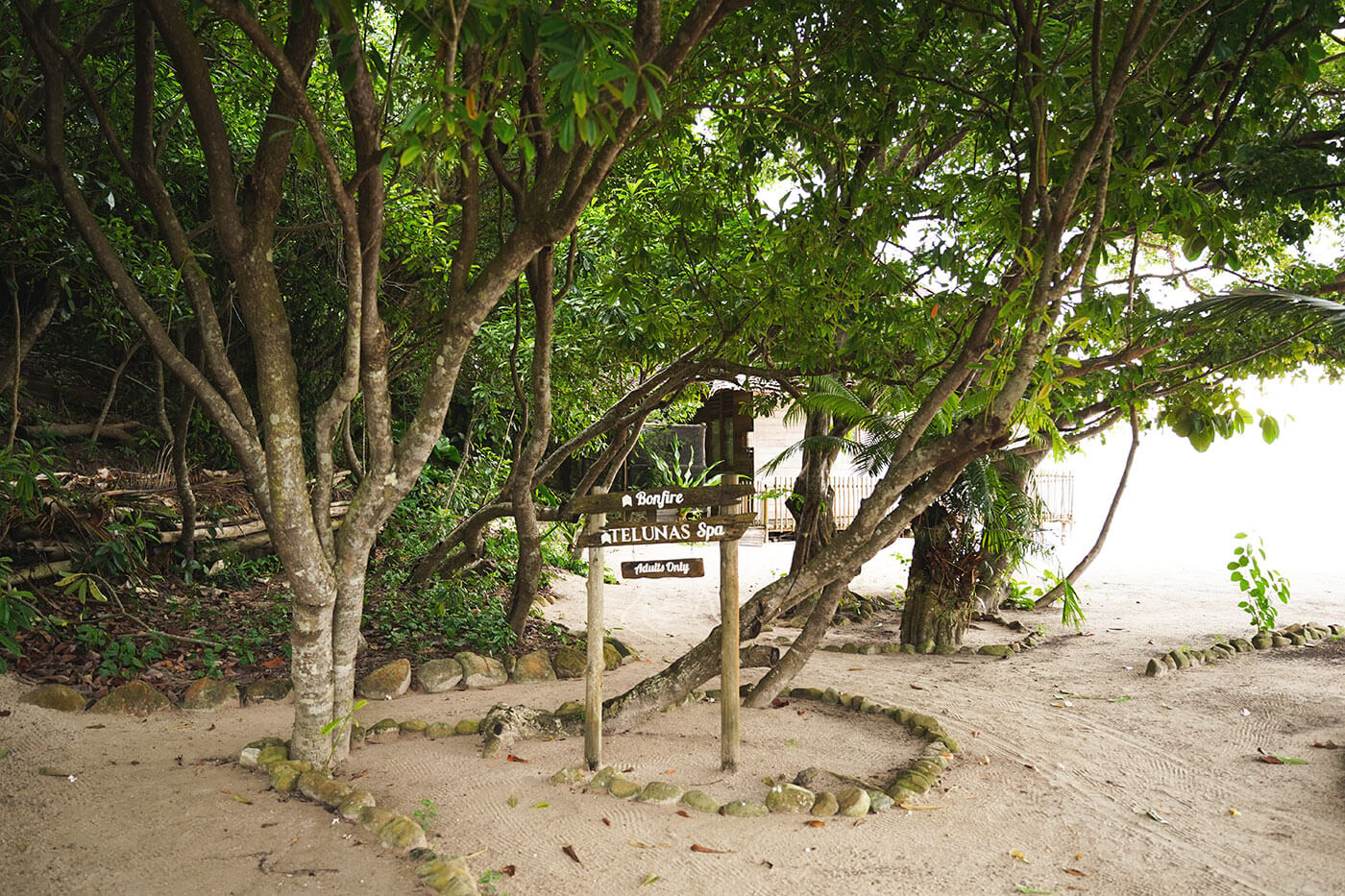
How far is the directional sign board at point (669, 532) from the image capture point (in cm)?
434

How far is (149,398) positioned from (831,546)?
23.4ft

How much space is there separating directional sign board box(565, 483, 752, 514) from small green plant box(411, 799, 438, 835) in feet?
5.01

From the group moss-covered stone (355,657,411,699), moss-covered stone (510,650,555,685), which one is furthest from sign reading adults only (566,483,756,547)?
moss-covered stone (510,650,555,685)

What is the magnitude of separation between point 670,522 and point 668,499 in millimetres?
116

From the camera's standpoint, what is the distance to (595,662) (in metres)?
4.42

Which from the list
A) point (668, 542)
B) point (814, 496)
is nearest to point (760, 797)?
point (668, 542)

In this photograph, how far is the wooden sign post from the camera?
4.35 metres

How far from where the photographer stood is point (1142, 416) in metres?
8.22

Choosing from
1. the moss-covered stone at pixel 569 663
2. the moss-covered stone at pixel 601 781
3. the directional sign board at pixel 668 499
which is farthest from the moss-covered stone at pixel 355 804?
the moss-covered stone at pixel 569 663

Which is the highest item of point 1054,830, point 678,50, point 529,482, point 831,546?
point 678,50

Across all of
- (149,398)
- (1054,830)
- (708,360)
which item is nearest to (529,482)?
(708,360)

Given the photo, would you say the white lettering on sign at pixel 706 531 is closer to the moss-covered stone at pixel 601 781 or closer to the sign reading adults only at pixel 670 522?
the sign reading adults only at pixel 670 522

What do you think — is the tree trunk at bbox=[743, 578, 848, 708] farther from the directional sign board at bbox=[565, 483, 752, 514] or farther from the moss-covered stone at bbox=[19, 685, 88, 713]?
the moss-covered stone at bbox=[19, 685, 88, 713]

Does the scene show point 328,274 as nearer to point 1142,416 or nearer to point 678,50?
point 678,50
